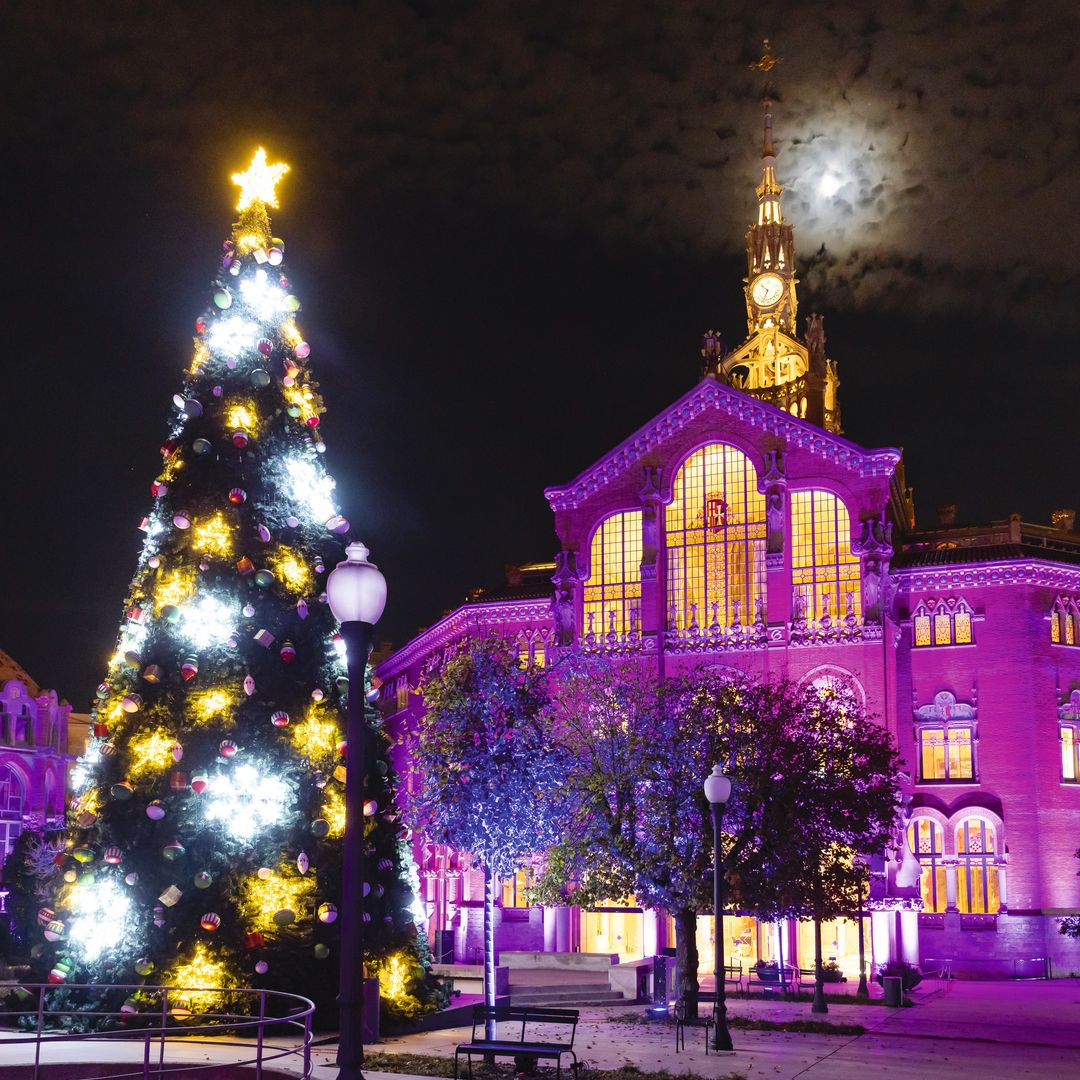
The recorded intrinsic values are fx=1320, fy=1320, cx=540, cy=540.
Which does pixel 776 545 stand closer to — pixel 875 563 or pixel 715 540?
pixel 715 540

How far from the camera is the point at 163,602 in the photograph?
2438 centimetres

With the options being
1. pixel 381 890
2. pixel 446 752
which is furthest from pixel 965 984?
pixel 381 890

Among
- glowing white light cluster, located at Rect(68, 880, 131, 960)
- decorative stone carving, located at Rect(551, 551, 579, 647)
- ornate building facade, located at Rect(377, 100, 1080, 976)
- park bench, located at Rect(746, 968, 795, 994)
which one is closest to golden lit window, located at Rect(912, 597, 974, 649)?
ornate building facade, located at Rect(377, 100, 1080, 976)

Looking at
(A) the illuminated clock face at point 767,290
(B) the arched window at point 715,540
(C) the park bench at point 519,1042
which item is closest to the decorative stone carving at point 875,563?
(B) the arched window at point 715,540

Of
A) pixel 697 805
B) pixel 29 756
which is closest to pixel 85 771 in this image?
pixel 697 805

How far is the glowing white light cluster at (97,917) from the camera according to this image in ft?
75.0

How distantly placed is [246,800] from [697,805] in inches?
468

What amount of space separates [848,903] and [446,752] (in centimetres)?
1116

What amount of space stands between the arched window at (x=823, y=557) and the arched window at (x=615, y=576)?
20.8 feet

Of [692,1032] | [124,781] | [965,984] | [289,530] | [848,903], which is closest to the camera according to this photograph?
[124,781]

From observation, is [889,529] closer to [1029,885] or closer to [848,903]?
[1029,885]

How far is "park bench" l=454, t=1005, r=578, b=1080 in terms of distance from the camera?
63.4 feet

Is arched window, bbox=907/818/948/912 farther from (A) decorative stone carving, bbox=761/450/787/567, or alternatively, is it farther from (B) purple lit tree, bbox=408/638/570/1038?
(B) purple lit tree, bbox=408/638/570/1038

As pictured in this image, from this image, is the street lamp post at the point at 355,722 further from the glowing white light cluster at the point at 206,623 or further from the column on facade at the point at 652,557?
the column on facade at the point at 652,557
